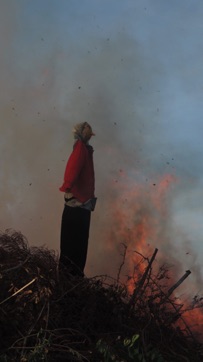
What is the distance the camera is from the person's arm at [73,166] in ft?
24.8

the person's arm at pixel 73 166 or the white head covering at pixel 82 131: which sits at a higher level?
the white head covering at pixel 82 131

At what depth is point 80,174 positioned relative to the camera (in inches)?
305

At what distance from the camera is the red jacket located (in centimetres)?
757

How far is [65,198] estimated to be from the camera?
25.3ft

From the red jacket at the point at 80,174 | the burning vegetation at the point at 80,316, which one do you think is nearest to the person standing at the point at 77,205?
the red jacket at the point at 80,174

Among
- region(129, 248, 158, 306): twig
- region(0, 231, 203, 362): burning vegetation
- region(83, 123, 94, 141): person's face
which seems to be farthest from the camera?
region(83, 123, 94, 141): person's face

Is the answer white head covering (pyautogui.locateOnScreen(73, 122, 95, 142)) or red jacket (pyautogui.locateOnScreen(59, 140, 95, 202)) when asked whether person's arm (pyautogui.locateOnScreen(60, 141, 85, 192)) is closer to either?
red jacket (pyautogui.locateOnScreen(59, 140, 95, 202))

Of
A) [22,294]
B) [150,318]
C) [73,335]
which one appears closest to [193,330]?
[150,318]

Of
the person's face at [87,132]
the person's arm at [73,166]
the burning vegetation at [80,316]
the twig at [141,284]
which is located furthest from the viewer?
the person's face at [87,132]

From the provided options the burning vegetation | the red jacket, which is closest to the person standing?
the red jacket

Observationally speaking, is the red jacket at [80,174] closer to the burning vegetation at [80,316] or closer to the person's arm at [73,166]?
the person's arm at [73,166]

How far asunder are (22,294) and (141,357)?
1147 mm

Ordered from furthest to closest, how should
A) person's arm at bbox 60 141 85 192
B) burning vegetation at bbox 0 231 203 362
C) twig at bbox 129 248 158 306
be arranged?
person's arm at bbox 60 141 85 192 < twig at bbox 129 248 158 306 < burning vegetation at bbox 0 231 203 362

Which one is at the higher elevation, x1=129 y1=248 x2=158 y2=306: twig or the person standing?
the person standing
